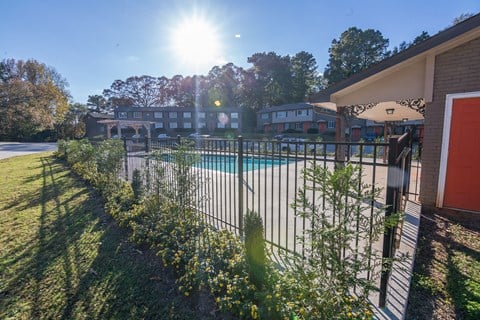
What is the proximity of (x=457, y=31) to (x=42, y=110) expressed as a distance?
38377 mm

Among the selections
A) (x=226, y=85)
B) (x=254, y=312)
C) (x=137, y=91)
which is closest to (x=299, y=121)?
(x=226, y=85)

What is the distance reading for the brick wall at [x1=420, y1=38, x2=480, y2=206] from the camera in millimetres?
4469

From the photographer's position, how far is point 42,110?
29484mm

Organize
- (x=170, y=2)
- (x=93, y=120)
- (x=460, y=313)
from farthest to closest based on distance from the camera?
1. (x=93, y=120)
2. (x=170, y=2)
3. (x=460, y=313)

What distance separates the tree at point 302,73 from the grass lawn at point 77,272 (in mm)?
43557

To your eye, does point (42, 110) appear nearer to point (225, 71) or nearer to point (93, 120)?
point (93, 120)

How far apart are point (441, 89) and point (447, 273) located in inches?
151

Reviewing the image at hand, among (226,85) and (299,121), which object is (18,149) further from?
(226,85)

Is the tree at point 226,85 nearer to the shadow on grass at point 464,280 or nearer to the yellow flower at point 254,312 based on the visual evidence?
the shadow on grass at point 464,280

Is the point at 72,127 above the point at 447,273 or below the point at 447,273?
above

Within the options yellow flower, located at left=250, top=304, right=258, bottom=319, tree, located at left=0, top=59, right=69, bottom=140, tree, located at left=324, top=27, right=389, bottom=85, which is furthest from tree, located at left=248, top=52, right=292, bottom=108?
yellow flower, located at left=250, top=304, right=258, bottom=319

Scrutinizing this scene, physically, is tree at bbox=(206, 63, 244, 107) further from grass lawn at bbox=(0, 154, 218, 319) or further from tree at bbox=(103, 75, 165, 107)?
grass lawn at bbox=(0, 154, 218, 319)

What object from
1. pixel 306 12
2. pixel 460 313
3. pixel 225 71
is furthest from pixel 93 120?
pixel 460 313

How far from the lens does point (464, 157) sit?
469 cm
